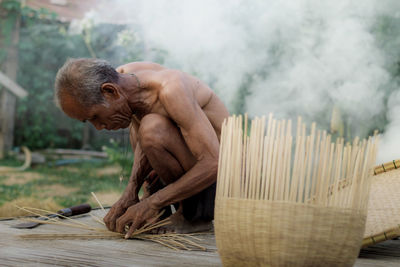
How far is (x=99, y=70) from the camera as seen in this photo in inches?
75.6

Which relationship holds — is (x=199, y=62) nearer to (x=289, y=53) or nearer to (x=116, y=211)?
(x=289, y=53)

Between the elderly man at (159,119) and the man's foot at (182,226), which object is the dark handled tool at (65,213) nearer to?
the elderly man at (159,119)

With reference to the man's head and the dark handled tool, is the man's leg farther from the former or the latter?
the dark handled tool

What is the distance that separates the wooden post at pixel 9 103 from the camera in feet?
19.4

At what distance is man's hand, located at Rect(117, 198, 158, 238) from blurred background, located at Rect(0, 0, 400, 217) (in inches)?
44.4

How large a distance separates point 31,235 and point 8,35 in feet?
15.5

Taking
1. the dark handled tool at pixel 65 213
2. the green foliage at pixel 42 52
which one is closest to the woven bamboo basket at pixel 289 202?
the dark handled tool at pixel 65 213

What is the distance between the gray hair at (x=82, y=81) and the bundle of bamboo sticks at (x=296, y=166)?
78 cm

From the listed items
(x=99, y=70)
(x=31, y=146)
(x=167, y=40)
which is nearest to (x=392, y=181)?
(x=99, y=70)

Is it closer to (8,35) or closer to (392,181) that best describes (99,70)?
(392,181)

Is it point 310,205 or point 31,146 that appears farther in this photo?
point 31,146

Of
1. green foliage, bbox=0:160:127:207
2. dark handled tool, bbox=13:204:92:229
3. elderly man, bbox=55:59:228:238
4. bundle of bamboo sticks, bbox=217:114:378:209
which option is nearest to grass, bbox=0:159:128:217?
green foliage, bbox=0:160:127:207

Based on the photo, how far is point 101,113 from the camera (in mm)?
1942

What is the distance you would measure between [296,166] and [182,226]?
42.3 inches
